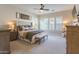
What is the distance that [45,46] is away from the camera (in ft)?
8.86

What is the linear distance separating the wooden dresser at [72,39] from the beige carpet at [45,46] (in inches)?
4.9

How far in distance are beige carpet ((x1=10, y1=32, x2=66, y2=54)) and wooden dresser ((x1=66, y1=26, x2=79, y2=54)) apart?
12 cm

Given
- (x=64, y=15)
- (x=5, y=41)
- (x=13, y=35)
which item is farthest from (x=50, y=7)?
(x=5, y=41)

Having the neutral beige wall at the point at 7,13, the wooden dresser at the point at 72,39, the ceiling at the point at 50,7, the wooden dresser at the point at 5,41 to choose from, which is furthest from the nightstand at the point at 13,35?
the wooden dresser at the point at 72,39

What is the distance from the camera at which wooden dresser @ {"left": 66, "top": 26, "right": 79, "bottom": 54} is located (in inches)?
103

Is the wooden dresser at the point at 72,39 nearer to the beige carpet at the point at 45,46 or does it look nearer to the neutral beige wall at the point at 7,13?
the beige carpet at the point at 45,46

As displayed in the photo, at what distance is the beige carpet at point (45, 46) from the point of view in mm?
2643

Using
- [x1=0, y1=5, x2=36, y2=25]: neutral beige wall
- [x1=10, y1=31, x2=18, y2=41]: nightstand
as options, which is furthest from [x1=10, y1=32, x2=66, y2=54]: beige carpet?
[x1=0, y1=5, x2=36, y2=25]: neutral beige wall

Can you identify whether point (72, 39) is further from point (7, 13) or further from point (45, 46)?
point (7, 13)

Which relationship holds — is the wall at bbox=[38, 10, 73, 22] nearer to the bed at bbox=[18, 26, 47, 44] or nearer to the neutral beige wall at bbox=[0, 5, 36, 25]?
the bed at bbox=[18, 26, 47, 44]

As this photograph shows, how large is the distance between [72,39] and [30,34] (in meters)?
0.95
